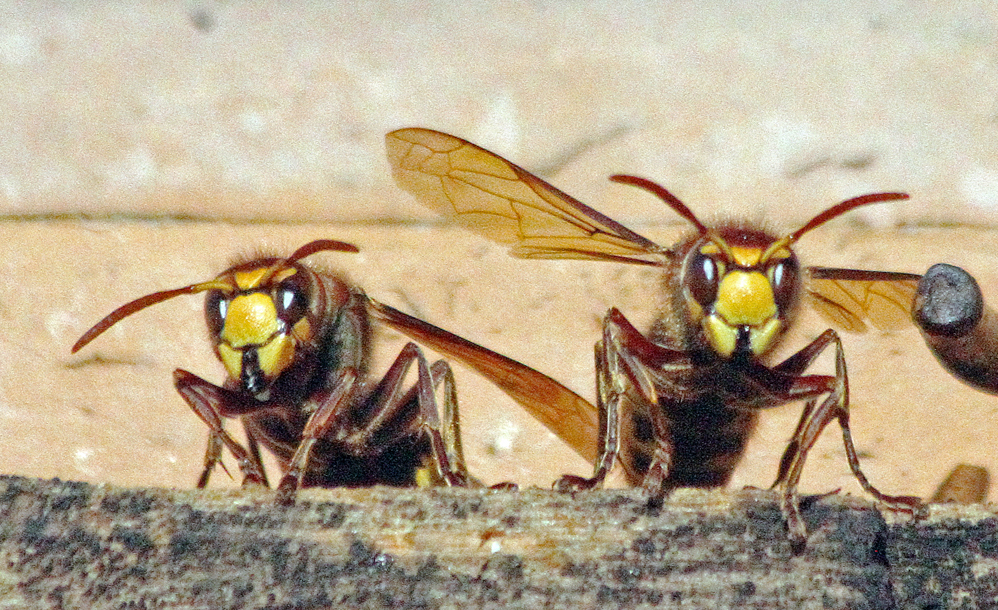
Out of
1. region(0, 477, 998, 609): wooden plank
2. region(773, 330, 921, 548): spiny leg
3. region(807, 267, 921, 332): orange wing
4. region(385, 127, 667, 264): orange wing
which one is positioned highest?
region(385, 127, 667, 264): orange wing

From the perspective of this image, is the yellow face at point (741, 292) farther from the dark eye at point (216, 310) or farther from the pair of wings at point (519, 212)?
the dark eye at point (216, 310)

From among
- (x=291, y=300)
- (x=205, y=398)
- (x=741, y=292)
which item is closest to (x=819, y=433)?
(x=741, y=292)

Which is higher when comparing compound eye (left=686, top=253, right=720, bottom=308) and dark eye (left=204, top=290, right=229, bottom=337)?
compound eye (left=686, top=253, right=720, bottom=308)

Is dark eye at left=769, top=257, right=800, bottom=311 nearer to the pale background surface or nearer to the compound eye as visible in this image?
the compound eye

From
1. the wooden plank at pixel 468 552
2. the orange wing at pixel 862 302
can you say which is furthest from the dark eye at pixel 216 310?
the orange wing at pixel 862 302

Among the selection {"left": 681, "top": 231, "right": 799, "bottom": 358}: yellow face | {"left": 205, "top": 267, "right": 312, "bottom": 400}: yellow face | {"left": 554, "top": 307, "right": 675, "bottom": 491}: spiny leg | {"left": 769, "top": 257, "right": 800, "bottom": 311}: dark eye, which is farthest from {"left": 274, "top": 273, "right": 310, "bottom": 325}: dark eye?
{"left": 769, "top": 257, "right": 800, "bottom": 311}: dark eye
